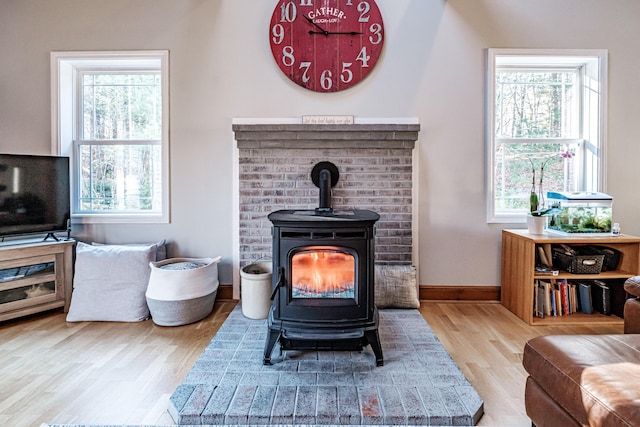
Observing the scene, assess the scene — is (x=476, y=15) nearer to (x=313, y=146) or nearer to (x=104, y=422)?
(x=313, y=146)

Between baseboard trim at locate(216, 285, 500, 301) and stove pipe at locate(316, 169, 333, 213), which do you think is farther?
baseboard trim at locate(216, 285, 500, 301)

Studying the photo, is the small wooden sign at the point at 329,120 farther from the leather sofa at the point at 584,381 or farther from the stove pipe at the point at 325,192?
the leather sofa at the point at 584,381

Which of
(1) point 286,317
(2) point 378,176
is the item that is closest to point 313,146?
(2) point 378,176

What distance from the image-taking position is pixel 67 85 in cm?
306

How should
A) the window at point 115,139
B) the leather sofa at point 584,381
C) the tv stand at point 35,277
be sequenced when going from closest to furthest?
the leather sofa at point 584,381 < the tv stand at point 35,277 < the window at point 115,139

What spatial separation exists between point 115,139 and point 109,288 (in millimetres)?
1374

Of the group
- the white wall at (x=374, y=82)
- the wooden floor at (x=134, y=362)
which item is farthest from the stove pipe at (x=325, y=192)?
the wooden floor at (x=134, y=362)

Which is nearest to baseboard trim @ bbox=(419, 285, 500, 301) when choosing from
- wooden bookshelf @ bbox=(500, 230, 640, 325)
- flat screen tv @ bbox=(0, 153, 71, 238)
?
wooden bookshelf @ bbox=(500, 230, 640, 325)

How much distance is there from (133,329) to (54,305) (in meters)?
0.79

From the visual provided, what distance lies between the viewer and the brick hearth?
288 cm

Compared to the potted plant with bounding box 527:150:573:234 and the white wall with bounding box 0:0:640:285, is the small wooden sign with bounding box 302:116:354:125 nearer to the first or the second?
the white wall with bounding box 0:0:640:285

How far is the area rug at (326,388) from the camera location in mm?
1493

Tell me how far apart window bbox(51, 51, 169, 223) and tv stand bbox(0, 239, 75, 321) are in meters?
0.52

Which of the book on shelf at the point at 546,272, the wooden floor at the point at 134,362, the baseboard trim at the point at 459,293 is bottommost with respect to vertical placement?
the wooden floor at the point at 134,362
